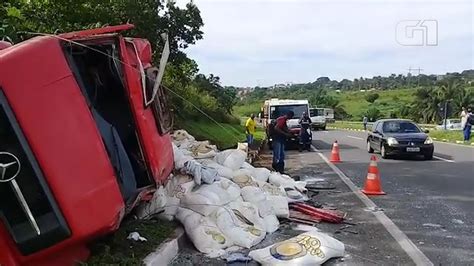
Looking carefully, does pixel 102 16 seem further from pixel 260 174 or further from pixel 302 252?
pixel 302 252

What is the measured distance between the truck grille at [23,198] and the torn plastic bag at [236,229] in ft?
9.02

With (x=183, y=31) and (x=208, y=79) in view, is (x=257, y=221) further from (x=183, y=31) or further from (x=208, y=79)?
(x=208, y=79)

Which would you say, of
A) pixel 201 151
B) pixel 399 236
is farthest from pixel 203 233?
pixel 201 151

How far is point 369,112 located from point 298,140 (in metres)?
63.9

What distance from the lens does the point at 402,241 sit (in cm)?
704

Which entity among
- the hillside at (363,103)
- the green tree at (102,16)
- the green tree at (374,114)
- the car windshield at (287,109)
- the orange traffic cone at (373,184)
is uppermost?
the green tree at (102,16)

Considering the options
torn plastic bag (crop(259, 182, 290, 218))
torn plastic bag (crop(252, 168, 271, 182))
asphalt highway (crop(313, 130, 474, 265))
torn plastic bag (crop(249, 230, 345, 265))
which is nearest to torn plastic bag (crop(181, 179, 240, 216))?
torn plastic bag (crop(259, 182, 290, 218))

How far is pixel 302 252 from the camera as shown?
590cm

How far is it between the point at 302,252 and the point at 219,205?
144cm

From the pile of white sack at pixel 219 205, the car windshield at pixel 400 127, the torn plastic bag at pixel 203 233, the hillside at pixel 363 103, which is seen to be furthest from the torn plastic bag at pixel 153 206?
the hillside at pixel 363 103

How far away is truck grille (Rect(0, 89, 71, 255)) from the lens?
3906 millimetres

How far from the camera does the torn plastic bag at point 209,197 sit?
6.90 m

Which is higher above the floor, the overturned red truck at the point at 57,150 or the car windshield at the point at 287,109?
the overturned red truck at the point at 57,150

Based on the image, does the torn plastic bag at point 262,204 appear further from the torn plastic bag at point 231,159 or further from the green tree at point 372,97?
the green tree at point 372,97
